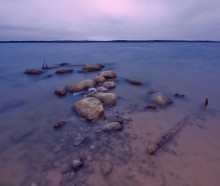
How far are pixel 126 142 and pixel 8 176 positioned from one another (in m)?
Result: 3.65

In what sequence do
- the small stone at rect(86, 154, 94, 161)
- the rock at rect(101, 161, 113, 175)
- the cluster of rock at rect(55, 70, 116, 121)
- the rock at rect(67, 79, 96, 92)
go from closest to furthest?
the rock at rect(101, 161, 113, 175), the small stone at rect(86, 154, 94, 161), the cluster of rock at rect(55, 70, 116, 121), the rock at rect(67, 79, 96, 92)

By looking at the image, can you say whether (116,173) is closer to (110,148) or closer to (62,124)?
(110,148)

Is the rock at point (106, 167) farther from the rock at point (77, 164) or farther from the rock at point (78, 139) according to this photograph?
the rock at point (78, 139)

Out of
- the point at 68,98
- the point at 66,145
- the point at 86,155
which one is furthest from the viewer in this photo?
the point at 68,98

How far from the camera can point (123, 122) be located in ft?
24.3

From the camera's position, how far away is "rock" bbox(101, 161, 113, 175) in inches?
190

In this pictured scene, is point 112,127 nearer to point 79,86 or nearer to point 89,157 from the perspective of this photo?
point 89,157

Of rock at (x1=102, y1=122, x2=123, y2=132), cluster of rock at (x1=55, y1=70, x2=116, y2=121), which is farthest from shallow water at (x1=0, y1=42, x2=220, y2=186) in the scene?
cluster of rock at (x1=55, y1=70, x2=116, y2=121)

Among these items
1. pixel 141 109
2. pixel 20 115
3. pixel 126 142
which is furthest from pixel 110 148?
pixel 20 115

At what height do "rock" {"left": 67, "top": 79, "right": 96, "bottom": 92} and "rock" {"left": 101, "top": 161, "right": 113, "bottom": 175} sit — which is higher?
"rock" {"left": 101, "top": 161, "right": 113, "bottom": 175}

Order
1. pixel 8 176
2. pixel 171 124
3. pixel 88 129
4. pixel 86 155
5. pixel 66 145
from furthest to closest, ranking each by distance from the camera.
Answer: pixel 171 124 → pixel 88 129 → pixel 66 145 → pixel 86 155 → pixel 8 176

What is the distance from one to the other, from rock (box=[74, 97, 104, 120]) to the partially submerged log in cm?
281

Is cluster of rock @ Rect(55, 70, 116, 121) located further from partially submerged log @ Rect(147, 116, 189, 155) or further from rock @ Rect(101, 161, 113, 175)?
Answer: partially submerged log @ Rect(147, 116, 189, 155)

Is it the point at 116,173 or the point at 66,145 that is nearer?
the point at 116,173
